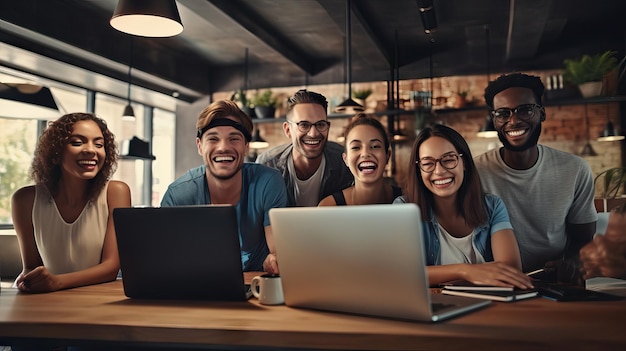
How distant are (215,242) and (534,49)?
6413mm

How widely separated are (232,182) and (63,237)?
0.67 m

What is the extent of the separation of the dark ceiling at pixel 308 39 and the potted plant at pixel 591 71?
0.49 metres

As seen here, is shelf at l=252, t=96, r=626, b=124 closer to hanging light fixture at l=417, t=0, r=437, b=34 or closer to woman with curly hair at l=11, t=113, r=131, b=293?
hanging light fixture at l=417, t=0, r=437, b=34

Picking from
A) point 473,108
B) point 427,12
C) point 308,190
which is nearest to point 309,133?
point 308,190

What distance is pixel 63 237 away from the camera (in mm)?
2273

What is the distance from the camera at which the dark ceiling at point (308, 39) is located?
18.5 feet

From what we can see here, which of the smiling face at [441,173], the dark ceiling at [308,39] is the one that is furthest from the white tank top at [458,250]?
the dark ceiling at [308,39]

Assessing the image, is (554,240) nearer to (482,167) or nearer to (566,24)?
→ (482,167)

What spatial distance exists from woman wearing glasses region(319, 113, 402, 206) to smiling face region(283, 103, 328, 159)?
0.28 meters

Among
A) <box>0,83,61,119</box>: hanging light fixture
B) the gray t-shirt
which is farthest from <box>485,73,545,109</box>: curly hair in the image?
<box>0,83,61,119</box>: hanging light fixture

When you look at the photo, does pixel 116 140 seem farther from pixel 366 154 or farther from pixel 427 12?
pixel 366 154

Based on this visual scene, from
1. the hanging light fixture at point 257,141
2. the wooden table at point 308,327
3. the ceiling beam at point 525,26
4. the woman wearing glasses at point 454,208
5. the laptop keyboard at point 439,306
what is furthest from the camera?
the hanging light fixture at point 257,141

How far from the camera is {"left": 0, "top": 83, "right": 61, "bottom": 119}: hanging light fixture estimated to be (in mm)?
2471

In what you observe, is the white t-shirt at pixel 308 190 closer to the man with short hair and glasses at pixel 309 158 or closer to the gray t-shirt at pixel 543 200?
the man with short hair and glasses at pixel 309 158
